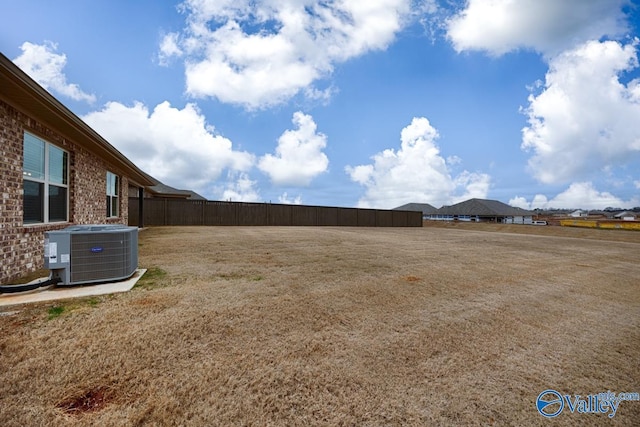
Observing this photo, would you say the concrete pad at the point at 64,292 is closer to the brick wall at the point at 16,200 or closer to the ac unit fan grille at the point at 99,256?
the ac unit fan grille at the point at 99,256

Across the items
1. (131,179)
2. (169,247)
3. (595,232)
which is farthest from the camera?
(595,232)

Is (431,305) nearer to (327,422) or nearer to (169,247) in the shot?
(327,422)

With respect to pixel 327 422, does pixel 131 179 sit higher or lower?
higher

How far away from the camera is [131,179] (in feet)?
50.1

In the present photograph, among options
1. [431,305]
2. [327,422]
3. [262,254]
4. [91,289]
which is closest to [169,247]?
[262,254]

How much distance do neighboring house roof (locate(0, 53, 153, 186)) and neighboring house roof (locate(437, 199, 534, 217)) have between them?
52.7 m

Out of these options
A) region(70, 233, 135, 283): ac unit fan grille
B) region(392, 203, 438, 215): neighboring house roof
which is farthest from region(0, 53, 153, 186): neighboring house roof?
region(392, 203, 438, 215): neighboring house roof

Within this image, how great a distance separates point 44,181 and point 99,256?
3.07m

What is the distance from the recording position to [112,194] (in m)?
12.3

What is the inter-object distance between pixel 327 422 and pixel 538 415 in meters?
1.70

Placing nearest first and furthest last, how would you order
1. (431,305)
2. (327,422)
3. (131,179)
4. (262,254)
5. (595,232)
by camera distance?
1. (327,422)
2. (431,305)
3. (262,254)
4. (131,179)
5. (595,232)

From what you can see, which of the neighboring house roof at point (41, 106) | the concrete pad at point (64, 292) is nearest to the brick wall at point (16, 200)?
the neighboring house roof at point (41, 106)

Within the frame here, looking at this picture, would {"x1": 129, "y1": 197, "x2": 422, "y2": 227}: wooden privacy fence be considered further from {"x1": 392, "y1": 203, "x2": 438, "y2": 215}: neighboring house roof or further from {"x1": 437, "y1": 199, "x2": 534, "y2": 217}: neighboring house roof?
{"x1": 392, "y1": 203, "x2": 438, "y2": 215}: neighboring house roof

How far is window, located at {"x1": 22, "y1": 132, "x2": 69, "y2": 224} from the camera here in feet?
19.8
